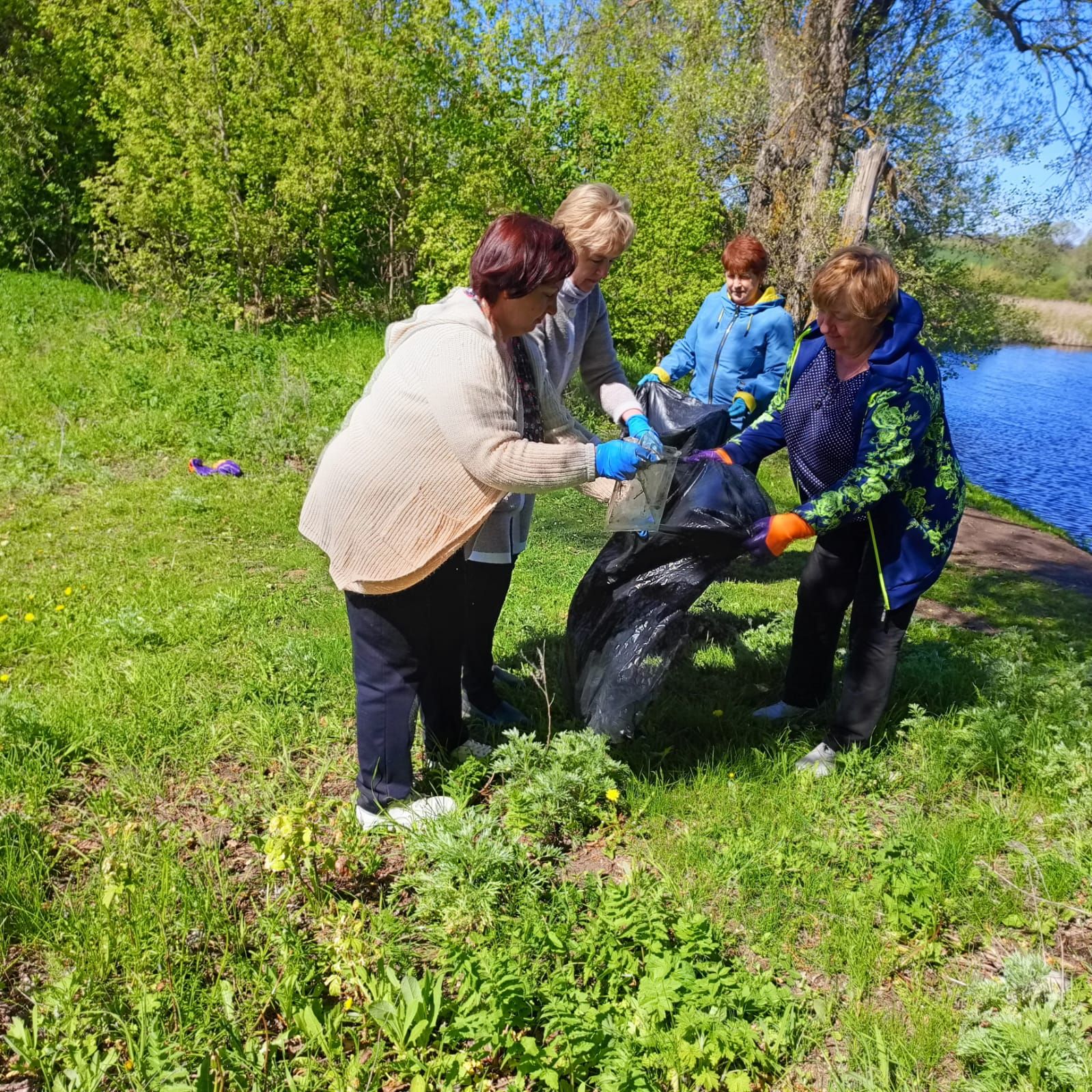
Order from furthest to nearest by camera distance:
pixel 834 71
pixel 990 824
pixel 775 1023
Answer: pixel 834 71, pixel 990 824, pixel 775 1023

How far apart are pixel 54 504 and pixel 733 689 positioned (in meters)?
4.49

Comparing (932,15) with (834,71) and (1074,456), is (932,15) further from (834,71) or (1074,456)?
(1074,456)

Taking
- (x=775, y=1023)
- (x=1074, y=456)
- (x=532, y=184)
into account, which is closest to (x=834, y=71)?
(x=532, y=184)

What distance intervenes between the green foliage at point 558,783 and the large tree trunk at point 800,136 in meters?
8.81

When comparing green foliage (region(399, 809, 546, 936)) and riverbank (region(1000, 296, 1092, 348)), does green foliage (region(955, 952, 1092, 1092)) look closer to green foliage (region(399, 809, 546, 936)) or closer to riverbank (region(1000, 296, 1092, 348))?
green foliage (region(399, 809, 546, 936))

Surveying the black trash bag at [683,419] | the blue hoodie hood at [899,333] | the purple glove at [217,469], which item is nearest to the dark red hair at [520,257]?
the blue hoodie hood at [899,333]

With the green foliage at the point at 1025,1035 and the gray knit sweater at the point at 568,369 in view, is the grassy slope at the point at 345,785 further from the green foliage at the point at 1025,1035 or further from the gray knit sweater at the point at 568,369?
the gray knit sweater at the point at 568,369

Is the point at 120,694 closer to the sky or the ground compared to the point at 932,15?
closer to the ground

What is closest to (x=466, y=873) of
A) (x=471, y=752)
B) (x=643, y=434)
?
(x=471, y=752)

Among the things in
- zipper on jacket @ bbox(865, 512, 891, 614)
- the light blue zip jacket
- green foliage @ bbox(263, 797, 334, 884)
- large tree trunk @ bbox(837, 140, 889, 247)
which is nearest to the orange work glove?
zipper on jacket @ bbox(865, 512, 891, 614)

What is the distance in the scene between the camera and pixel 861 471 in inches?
108

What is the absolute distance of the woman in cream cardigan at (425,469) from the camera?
2186 millimetres

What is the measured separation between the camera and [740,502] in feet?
9.55

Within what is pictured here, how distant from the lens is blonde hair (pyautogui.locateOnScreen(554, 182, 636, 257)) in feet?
9.51
